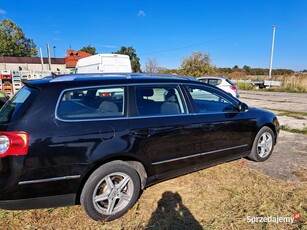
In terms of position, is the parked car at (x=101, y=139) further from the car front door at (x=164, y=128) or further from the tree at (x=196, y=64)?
the tree at (x=196, y=64)

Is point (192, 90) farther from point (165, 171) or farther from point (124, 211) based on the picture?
point (124, 211)

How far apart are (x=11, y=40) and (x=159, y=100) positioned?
6112cm

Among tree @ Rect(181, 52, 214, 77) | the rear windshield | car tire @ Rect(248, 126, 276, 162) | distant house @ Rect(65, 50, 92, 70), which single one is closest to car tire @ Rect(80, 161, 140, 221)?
the rear windshield

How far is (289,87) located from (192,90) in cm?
2432

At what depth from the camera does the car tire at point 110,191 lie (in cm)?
249

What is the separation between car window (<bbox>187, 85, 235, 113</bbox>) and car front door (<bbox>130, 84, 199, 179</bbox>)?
0.28 metres

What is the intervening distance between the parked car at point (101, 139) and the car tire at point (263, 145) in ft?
3.09

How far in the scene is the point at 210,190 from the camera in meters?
3.29

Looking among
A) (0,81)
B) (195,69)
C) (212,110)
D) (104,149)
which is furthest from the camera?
(195,69)

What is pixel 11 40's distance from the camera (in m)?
52.1

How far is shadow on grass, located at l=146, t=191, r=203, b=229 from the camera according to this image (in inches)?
101

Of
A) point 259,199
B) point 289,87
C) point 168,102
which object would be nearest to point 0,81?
point 168,102

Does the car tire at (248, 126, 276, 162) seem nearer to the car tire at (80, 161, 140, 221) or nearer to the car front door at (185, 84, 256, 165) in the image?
the car front door at (185, 84, 256, 165)

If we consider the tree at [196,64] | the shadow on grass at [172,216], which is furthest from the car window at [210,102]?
the tree at [196,64]
